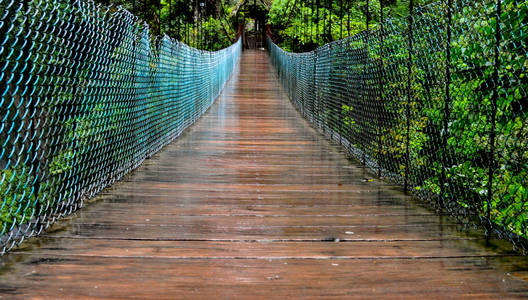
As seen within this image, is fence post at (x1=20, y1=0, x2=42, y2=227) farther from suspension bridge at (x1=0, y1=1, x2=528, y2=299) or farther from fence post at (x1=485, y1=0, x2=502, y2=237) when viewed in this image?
fence post at (x1=485, y1=0, x2=502, y2=237)

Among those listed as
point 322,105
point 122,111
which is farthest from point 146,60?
point 322,105

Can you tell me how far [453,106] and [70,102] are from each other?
220 cm

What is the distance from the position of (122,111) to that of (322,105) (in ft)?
12.6

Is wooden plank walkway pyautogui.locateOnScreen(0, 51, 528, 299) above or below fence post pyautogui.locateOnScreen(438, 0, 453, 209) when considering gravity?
below

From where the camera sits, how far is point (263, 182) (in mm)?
3746

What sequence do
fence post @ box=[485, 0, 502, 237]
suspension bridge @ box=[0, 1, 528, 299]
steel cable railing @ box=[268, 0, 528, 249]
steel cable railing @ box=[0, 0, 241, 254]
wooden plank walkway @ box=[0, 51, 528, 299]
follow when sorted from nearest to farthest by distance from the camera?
wooden plank walkway @ box=[0, 51, 528, 299] → suspension bridge @ box=[0, 1, 528, 299] → fence post @ box=[485, 0, 502, 237] → steel cable railing @ box=[0, 0, 241, 254] → steel cable railing @ box=[268, 0, 528, 249]

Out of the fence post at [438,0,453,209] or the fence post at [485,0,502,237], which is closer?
the fence post at [485,0,502,237]

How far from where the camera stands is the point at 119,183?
11.7 ft

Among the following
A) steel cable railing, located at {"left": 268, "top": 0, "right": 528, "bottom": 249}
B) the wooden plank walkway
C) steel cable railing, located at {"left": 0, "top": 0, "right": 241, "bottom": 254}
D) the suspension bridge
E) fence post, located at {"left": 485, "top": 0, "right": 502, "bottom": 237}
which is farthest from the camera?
steel cable railing, located at {"left": 268, "top": 0, "right": 528, "bottom": 249}

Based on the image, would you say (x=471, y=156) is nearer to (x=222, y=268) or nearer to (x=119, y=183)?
(x=222, y=268)

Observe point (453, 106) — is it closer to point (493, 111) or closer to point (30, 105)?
point (493, 111)

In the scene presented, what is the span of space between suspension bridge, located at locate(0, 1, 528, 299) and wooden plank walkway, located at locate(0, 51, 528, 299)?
11 mm

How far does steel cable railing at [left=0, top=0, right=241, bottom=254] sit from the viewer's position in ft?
7.36

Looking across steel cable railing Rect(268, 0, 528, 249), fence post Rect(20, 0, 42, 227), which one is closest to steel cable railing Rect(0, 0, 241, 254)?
fence post Rect(20, 0, 42, 227)
